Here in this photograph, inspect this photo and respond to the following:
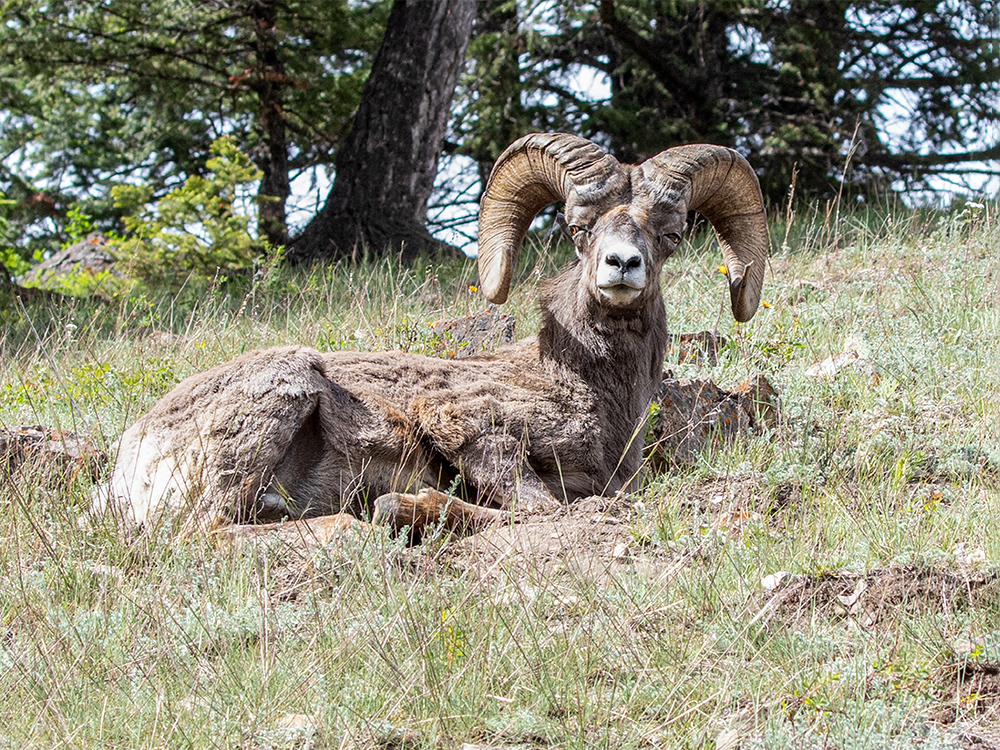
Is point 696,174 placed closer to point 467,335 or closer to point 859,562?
point 467,335

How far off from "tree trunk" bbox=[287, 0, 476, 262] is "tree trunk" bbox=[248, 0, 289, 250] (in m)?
1.04

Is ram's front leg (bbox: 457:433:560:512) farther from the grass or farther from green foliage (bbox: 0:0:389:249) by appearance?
green foliage (bbox: 0:0:389:249)

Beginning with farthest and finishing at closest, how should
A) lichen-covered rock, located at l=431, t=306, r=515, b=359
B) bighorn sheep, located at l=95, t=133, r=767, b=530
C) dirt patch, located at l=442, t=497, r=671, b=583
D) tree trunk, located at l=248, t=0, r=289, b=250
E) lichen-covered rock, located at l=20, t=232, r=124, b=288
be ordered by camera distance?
1. lichen-covered rock, located at l=20, t=232, r=124, b=288
2. tree trunk, located at l=248, t=0, r=289, b=250
3. lichen-covered rock, located at l=431, t=306, r=515, b=359
4. bighorn sheep, located at l=95, t=133, r=767, b=530
5. dirt patch, located at l=442, t=497, r=671, b=583

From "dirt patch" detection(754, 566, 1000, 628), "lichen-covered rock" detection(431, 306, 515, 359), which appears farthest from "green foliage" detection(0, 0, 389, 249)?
"dirt patch" detection(754, 566, 1000, 628)

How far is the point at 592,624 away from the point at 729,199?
13.0 ft

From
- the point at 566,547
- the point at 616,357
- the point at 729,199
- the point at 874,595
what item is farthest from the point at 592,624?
the point at 729,199

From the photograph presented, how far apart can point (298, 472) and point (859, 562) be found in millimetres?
3044

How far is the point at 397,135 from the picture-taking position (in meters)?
13.6

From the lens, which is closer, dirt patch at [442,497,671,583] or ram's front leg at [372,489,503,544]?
dirt patch at [442,497,671,583]

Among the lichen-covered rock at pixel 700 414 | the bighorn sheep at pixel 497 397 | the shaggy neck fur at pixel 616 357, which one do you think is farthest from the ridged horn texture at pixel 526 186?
the lichen-covered rock at pixel 700 414

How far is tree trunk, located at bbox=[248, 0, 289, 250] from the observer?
48.0 ft

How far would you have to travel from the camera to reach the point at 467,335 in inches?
321

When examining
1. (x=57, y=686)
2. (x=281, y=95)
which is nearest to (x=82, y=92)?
(x=281, y=95)

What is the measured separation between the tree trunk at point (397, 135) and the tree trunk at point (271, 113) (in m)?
1.04
